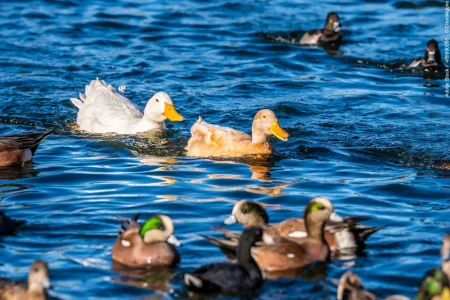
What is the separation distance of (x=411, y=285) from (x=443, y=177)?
3.93 m

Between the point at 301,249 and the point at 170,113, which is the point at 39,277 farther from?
the point at 170,113

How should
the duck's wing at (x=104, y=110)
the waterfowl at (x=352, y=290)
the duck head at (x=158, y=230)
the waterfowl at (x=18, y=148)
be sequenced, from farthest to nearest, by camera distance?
the duck's wing at (x=104, y=110)
the waterfowl at (x=18, y=148)
the duck head at (x=158, y=230)
the waterfowl at (x=352, y=290)

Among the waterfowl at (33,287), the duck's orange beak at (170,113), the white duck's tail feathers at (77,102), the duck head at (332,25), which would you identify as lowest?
the waterfowl at (33,287)

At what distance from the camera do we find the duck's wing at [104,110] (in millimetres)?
14922

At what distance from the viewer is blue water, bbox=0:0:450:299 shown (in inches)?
384

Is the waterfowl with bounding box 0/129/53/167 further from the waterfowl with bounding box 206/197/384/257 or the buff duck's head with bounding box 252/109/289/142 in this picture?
the waterfowl with bounding box 206/197/384/257

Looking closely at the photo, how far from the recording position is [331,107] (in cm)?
1620

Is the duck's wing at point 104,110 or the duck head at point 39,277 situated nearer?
the duck head at point 39,277

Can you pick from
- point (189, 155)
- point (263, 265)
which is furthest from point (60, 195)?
point (263, 265)

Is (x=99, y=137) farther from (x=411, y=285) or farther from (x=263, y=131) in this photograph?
(x=411, y=285)

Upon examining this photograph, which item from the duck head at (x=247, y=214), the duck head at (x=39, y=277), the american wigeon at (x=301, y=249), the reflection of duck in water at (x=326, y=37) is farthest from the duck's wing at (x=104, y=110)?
the duck head at (x=39, y=277)

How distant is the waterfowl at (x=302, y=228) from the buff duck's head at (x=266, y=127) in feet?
11.3

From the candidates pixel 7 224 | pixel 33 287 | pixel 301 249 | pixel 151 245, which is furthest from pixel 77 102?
pixel 33 287

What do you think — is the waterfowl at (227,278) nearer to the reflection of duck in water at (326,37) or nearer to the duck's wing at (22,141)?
the duck's wing at (22,141)
